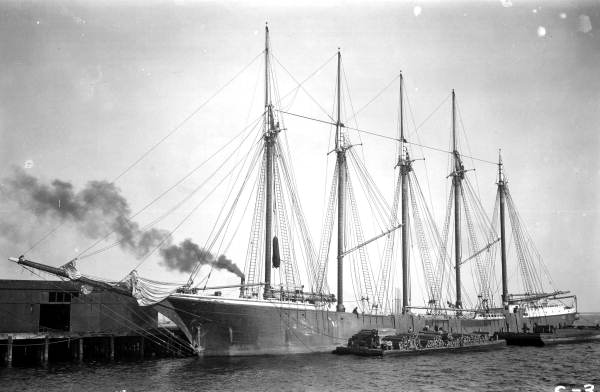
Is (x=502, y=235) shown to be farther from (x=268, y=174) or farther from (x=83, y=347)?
(x=83, y=347)

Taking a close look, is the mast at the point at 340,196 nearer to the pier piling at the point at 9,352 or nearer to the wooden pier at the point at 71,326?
the wooden pier at the point at 71,326

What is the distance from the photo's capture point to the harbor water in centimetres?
2964

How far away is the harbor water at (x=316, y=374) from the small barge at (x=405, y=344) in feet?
3.67

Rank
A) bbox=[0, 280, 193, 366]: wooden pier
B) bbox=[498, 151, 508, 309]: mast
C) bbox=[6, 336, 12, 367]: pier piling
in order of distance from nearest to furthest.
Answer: bbox=[6, 336, 12, 367]: pier piling → bbox=[0, 280, 193, 366]: wooden pier → bbox=[498, 151, 508, 309]: mast

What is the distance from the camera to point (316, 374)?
1304 inches

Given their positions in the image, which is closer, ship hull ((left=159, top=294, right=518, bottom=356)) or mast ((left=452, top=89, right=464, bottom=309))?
ship hull ((left=159, top=294, right=518, bottom=356))

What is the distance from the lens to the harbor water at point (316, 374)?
2964 centimetres

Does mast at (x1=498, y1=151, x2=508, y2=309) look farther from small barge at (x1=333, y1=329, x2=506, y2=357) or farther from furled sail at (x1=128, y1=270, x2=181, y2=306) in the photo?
furled sail at (x1=128, y1=270, x2=181, y2=306)

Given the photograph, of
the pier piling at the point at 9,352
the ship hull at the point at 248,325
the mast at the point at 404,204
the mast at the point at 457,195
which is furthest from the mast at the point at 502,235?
the pier piling at the point at 9,352

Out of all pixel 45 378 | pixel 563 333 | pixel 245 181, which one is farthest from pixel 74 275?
pixel 563 333

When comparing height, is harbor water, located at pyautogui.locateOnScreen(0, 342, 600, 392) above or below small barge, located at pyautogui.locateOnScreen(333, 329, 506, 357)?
below

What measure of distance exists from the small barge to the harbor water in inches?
44.0

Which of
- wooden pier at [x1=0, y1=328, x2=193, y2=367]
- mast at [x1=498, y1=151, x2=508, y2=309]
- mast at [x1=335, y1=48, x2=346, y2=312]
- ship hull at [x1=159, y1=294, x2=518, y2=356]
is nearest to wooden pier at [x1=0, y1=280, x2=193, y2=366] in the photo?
wooden pier at [x1=0, y1=328, x2=193, y2=367]

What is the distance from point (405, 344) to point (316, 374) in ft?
45.7
